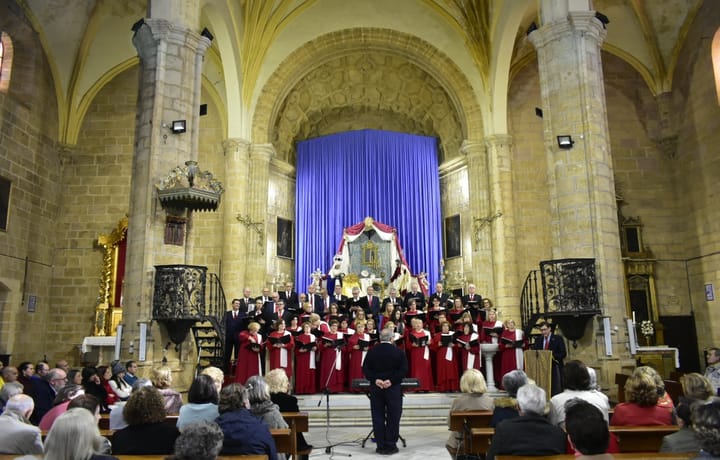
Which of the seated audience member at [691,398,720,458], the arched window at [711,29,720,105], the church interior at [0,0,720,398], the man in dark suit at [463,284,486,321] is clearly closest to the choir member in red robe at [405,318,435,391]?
the man in dark suit at [463,284,486,321]

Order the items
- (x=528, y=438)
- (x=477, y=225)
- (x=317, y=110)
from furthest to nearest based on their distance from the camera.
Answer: (x=317, y=110) → (x=477, y=225) → (x=528, y=438)

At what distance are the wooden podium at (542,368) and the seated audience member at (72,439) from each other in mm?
6023

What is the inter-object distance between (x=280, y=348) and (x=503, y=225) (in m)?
8.28

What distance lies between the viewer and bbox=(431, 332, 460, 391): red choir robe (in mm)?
10031

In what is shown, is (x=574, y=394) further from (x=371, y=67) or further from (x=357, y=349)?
(x=371, y=67)

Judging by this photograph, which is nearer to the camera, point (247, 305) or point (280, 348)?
point (280, 348)

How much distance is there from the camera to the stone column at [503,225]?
15.2 meters

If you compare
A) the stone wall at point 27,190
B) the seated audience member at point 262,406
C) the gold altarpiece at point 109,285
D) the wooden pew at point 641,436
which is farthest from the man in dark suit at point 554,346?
the stone wall at point 27,190

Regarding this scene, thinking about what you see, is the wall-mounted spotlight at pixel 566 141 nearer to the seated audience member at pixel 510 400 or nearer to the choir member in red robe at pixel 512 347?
the choir member in red robe at pixel 512 347

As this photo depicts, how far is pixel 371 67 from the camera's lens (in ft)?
61.1

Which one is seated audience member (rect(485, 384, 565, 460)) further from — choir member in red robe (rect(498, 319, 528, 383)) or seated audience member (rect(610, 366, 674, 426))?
choir member in red robe (rect(498, 319, 528, 383))

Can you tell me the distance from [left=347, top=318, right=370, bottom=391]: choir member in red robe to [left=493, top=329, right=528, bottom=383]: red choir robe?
237 cm

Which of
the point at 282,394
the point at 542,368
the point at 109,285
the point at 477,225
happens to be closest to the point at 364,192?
the point at 477,225

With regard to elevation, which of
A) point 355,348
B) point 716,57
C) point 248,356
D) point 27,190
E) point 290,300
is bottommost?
point 248,356
